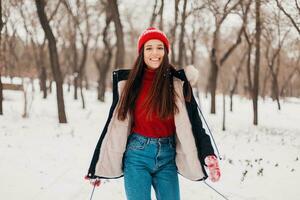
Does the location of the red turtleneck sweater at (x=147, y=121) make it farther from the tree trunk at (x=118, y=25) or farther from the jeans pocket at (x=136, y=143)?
the tree trunk at (x=118, y=25)

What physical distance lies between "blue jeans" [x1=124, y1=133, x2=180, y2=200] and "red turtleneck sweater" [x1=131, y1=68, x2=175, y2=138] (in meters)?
0.05

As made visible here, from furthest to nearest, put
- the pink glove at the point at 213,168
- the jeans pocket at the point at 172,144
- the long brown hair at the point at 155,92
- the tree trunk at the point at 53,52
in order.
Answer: the tree trunk at the point at 53,52
the jeans pocket at the point at 172,144
the long brown hair at the point at 155,92
the pink glove at the point at 213,168

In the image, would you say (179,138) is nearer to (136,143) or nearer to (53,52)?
(136,143)

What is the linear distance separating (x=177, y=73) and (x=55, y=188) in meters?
3.85

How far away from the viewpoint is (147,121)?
3.09 m

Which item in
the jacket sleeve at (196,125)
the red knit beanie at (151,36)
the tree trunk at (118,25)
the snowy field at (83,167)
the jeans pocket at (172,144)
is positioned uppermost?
the tree trunk at (118,25)

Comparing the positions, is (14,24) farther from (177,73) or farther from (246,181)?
(177,73)

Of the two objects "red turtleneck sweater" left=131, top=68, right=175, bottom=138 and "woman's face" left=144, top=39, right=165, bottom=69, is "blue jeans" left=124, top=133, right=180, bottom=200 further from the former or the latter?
"woman's face" left=144, top=39, right=165, bottom=69

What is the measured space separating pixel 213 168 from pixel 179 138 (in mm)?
373

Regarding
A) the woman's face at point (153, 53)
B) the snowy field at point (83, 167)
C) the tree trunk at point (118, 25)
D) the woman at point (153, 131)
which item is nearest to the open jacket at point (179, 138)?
the woman at point (153, 131)

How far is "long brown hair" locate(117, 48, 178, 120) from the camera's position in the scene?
120 inches

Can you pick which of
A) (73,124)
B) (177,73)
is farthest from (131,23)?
(177,73)

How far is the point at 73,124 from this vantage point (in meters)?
13.9

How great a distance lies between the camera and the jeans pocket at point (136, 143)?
3.08 m
